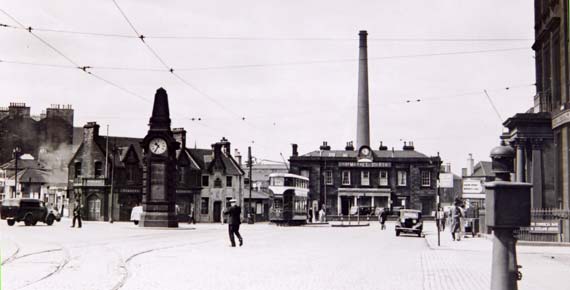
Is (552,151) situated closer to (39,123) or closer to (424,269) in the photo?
(424,269)

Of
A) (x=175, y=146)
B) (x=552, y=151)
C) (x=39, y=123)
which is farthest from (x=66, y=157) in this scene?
(x=552, y=151)

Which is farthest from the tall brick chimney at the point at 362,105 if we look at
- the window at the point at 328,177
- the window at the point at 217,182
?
the window at the point at 217,182

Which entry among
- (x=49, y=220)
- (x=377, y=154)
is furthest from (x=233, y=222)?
Answer: (x=377, y=154)

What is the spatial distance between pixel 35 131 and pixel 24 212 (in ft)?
60.6

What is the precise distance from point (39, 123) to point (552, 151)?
4763cm

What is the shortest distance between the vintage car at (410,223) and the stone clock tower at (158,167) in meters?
14.5

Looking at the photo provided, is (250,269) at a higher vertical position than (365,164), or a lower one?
lower

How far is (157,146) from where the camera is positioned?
41125mm

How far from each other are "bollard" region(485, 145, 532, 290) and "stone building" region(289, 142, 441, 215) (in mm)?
71974

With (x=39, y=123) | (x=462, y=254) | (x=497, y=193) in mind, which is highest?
(x=39, y=123)

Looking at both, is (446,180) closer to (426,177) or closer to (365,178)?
(426,177)

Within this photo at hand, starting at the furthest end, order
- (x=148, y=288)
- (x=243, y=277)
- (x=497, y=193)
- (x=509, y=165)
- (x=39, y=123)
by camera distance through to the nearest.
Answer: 1. (x=39, y=123)
2. (x=243, y=277)
3. (x=148, y=288)
4. (x=509, y=165)
5. (x=497, y=193)

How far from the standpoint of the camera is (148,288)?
11.0 m

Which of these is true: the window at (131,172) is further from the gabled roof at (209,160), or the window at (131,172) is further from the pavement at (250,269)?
the pavement at (250,269)
